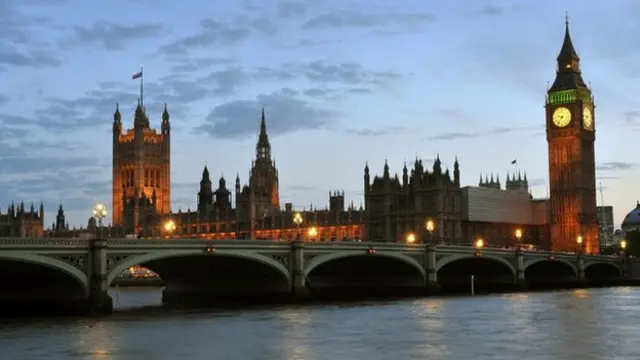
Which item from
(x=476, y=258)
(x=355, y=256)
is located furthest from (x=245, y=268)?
(x=476, y=258)

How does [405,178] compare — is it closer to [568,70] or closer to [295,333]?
[568,70]

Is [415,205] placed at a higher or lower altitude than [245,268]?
higher

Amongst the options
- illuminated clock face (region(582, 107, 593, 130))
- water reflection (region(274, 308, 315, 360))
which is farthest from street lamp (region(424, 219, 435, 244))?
water reflection (region(274, 308, 315, 360))

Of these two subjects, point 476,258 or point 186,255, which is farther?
point 476,258

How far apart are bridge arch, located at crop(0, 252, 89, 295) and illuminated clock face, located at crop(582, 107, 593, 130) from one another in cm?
11510

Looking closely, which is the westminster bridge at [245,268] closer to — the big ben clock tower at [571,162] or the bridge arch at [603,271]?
the bridge arch at [603,271]

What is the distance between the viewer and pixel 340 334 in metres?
48.6

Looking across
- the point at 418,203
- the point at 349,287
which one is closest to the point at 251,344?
the point at 349,287

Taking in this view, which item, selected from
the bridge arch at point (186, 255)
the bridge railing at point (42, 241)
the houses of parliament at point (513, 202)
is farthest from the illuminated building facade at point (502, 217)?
the bridge railing at point (42, 241)

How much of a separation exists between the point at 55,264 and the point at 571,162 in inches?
4568

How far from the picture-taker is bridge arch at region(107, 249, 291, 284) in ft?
203

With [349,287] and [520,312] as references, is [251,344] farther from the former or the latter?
[349,287]

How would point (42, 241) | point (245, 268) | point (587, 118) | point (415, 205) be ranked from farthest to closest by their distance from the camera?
point (587, 118), point (415, 205), point (245, 268), point (42, 241)

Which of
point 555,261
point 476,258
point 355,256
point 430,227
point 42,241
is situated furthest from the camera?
point 555,261
